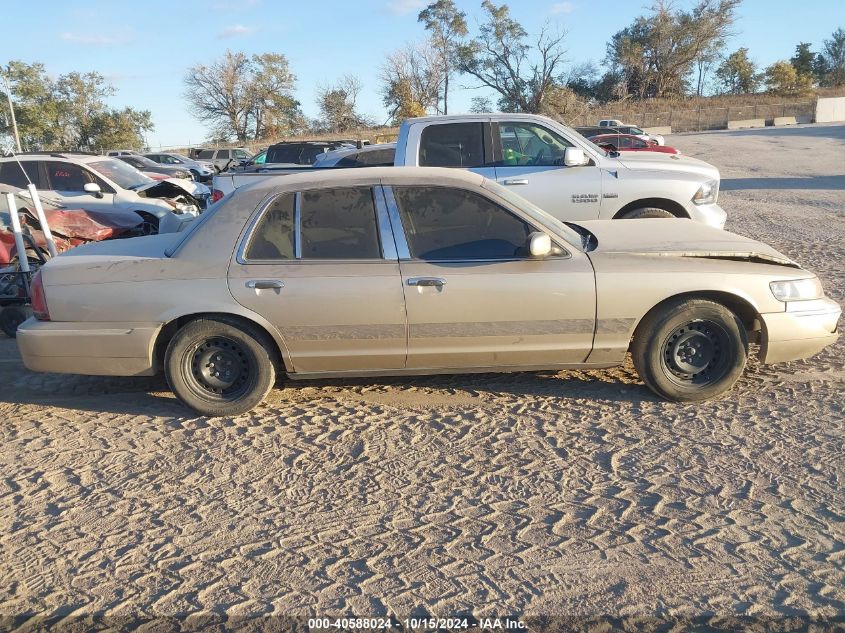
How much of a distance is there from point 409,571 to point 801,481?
2.13 m

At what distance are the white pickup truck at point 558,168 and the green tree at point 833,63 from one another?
92628 millimetres

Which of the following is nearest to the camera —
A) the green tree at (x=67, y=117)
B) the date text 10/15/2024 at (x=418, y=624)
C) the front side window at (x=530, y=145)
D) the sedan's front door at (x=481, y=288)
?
the date text 10/15/2024 at (x=418, y=624)

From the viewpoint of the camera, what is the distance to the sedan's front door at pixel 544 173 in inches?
298

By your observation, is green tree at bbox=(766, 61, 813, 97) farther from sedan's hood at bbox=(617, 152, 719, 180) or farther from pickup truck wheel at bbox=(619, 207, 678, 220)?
pickup truck wheel at bbox=(619, 207, 678, 220)

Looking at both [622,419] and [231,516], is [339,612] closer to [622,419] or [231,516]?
[231,516]

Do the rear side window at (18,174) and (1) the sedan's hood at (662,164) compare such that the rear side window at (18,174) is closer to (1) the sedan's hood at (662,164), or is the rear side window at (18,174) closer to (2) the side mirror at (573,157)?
(2) the side mirror at (573,157)

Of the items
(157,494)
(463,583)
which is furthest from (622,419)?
(157,494)

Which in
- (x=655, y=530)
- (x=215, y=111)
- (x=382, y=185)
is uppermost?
(x=215, y=111)

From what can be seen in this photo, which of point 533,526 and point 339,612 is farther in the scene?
point 533,526

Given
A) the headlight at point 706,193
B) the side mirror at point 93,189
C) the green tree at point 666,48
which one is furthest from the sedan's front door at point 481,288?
the green tree at point 666,48

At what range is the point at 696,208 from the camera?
739 centimetres

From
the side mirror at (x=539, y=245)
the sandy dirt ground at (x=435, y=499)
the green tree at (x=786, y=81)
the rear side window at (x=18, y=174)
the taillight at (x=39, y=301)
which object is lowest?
the sandy dirt ground at (x=435, y=499)

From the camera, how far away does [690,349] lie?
15.0 feet

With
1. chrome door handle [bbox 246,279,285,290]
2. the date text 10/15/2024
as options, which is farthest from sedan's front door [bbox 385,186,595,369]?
the date text 10/15/2024
